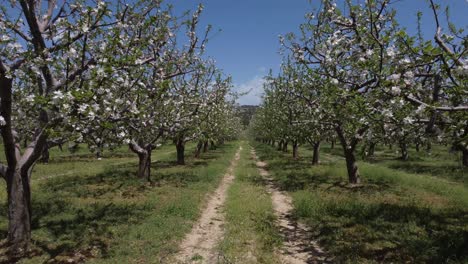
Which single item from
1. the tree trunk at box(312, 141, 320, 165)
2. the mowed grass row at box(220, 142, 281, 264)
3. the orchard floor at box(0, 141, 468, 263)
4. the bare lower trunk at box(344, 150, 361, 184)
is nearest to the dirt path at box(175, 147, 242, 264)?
the orchard floor at box(0, 141, 468, 263)

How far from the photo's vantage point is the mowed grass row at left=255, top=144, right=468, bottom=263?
33.4ft

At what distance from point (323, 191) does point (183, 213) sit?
28.2 feet

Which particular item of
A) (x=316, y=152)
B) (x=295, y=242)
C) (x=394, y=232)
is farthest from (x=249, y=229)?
(x=316, y=152)

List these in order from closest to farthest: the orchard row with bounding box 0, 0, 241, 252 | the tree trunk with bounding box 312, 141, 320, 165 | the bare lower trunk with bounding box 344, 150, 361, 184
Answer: the orchard row with bounding box 0, 0, 241, 252, the bare lower trunk with bounding box 344, 150, 361, 184, the tree trunk with bounding box 312, 141, 320, 165

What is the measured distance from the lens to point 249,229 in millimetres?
12914

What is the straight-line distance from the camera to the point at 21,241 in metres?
10.3

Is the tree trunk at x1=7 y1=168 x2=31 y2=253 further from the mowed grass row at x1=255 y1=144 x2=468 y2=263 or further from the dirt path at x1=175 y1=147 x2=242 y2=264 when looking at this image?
the mowed grass row at x1=255 y1=144 x2=468 y2=263

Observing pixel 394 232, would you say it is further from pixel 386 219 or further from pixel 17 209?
pixel 17 209

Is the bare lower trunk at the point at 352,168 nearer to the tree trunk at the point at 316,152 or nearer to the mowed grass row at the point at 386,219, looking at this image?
the mowed grass row at the point at 386,219

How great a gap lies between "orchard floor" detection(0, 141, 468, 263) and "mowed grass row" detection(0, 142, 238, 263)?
33 millimetres

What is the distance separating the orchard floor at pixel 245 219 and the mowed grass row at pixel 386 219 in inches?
1.4

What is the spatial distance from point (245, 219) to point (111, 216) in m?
5.17

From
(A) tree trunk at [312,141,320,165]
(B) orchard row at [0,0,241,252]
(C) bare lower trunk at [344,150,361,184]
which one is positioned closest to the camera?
(B) orchard row at [0,0,241,252]

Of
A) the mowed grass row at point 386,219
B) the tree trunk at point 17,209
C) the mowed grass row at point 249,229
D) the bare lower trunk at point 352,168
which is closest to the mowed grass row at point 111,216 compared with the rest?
the tree trunk at point 17,209
